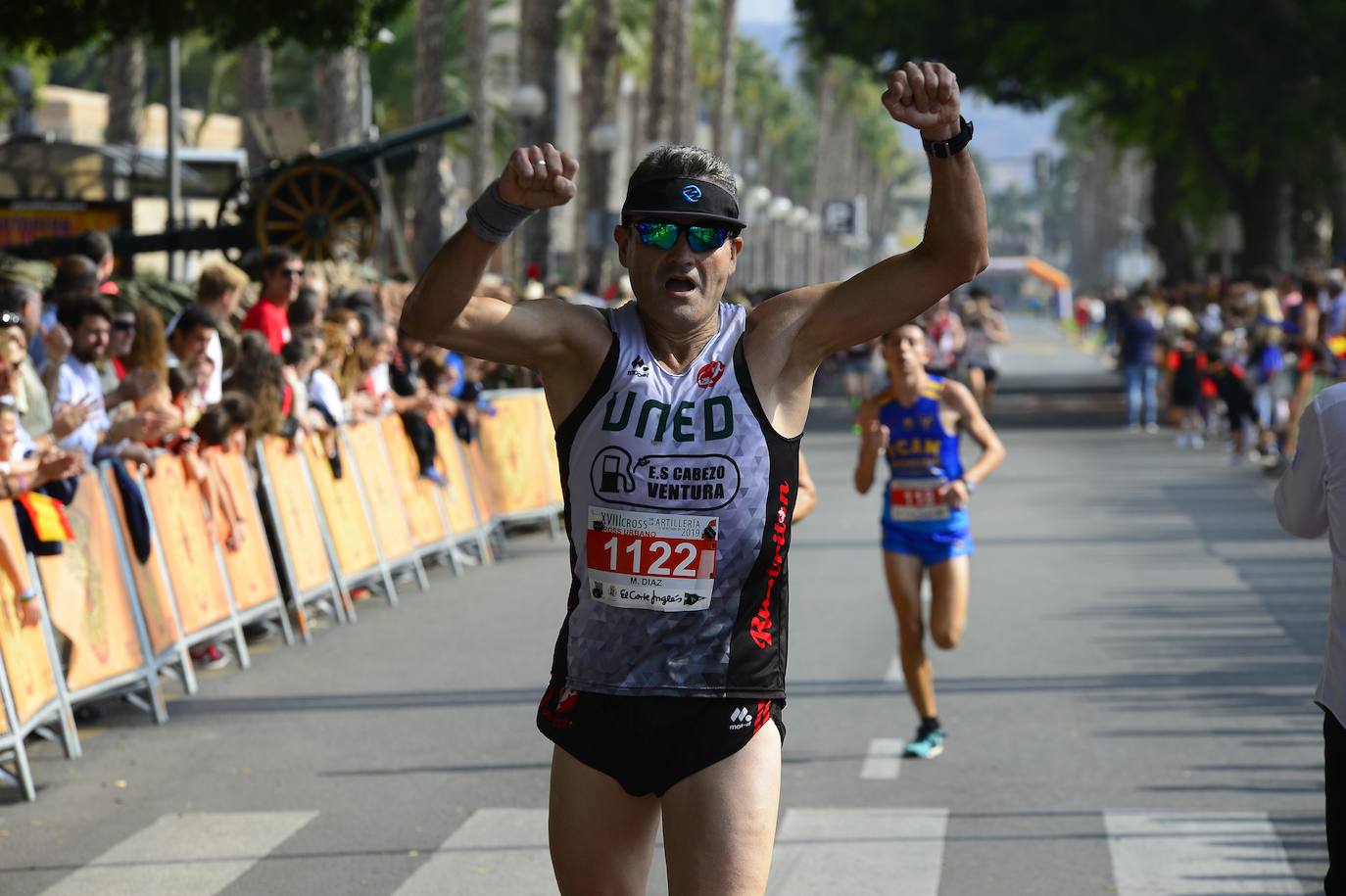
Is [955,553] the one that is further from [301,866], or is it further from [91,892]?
[91,892]

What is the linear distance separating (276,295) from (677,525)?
1038cm

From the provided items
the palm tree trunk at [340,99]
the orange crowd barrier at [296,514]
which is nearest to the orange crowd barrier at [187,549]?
the orange crowd barrier at [296,514]

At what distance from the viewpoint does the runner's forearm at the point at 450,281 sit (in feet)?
14.0

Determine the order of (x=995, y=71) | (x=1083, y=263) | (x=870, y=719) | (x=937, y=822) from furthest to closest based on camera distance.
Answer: (x=1083, y=263), (x=995, y=71), (x=870, y=719), (x=937, y=822)

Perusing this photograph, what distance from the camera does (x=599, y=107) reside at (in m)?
36.8

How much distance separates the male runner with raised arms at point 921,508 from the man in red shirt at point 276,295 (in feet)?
18.2

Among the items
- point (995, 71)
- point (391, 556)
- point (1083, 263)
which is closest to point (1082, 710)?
point (391, 556)

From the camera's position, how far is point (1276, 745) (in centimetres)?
920

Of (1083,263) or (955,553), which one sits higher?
(955,553)

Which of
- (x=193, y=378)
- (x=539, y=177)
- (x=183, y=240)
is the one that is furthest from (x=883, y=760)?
(x=183, y=240)

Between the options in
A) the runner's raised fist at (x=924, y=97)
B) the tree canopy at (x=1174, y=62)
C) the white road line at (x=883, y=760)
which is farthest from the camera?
the tree canopy at (x=1174, y=62)

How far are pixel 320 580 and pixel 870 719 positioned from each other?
4183 millimetres

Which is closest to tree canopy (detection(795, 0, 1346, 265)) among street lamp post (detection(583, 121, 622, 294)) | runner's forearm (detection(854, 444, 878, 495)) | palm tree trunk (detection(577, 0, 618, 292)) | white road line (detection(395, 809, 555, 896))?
palm tree trunk (detection(577, 0, 618, 292))

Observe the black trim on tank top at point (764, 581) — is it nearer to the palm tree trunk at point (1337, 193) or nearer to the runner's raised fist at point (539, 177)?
the runner's raised fist at point (539, 177)
